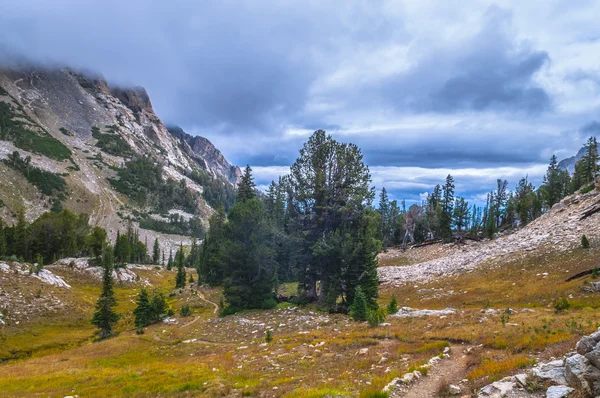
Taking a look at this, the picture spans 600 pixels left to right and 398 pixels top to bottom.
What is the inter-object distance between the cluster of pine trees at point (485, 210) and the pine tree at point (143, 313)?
53.0 meters

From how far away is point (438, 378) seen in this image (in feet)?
41.3

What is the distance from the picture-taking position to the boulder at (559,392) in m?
8.02

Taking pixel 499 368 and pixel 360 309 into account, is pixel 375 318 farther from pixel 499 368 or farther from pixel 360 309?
pixel 499 368

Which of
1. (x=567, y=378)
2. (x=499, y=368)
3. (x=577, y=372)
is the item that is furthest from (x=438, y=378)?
(x=577, y=372)

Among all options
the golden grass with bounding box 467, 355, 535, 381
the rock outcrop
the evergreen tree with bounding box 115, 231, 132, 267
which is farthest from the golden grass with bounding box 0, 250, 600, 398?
the evergreen tree with bounding box 115, 231, 132, 267

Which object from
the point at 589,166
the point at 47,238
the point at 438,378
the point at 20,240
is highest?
the point at 589,166

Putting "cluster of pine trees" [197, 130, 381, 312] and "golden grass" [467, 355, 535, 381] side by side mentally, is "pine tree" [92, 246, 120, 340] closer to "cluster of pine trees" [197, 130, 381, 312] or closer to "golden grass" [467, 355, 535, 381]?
"cluster of pine trees" [197, 130, 381, 312]

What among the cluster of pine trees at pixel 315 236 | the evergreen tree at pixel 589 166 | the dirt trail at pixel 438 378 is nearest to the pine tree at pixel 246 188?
the cluster of pine trees at pixel 315 236

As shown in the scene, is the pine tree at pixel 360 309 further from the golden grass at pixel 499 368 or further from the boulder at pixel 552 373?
the boulder at pixel 552 373

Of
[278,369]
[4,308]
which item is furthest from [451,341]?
[4,308]

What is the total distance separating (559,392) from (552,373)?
4.70 feet

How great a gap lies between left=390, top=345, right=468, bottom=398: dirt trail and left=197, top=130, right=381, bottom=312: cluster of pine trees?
1918 centimetres

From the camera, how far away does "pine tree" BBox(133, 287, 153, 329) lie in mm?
45156

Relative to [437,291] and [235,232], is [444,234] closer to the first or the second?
[437,291]
